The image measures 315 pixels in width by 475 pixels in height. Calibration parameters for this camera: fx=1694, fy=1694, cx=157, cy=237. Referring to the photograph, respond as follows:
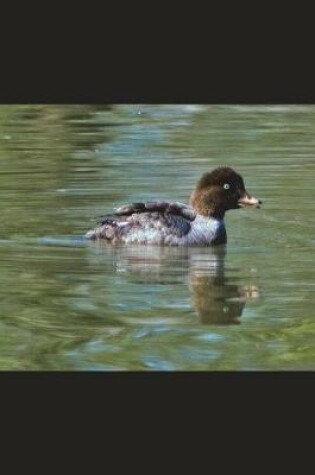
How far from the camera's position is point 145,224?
14.2 m

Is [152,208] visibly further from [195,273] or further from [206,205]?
[195,273]

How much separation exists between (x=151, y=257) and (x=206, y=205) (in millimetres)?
1114

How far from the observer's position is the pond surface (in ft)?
36.0

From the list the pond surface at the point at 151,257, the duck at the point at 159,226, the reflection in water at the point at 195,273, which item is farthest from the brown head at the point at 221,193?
the reflection in water at the point at 195,273

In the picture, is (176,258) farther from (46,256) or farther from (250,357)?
(250,357)

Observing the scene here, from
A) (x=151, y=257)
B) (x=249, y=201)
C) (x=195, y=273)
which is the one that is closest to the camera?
(x=195, y=273)

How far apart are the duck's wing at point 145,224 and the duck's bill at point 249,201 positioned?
24.5 inches

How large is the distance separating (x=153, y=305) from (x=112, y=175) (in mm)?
5061

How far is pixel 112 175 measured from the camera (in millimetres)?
16906

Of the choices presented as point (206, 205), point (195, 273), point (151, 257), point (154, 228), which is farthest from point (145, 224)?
point (195, 273)

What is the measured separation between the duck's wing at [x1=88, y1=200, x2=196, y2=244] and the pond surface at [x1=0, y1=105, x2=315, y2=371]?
0.46ft

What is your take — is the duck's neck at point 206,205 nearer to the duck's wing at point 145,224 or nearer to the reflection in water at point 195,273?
the duck's wing at point 145,224

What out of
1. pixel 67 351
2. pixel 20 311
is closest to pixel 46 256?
pixel 20 311

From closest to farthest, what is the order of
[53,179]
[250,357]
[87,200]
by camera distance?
1. [250,357]
2. [87,200]
3. [53,179]
